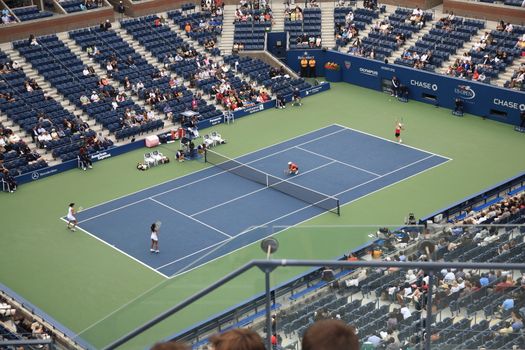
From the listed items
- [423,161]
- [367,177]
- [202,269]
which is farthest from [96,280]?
[202,269]

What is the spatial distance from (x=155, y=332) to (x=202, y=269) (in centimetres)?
117

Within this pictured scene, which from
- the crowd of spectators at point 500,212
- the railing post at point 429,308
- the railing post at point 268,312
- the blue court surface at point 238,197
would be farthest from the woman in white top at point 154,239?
the railing post at point 429,308

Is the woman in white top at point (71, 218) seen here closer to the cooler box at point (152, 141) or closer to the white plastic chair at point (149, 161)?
the white plastic chair at point (149, 161)

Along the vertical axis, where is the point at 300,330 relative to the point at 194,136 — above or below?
above

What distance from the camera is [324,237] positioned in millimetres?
11508

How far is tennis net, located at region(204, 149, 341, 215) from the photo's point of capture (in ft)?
133

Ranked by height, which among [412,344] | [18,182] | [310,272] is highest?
[310,272]

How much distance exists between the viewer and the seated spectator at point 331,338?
7.00 m

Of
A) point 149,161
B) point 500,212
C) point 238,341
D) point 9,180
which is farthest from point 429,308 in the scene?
point 149,161

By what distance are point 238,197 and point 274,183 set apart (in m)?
2.23

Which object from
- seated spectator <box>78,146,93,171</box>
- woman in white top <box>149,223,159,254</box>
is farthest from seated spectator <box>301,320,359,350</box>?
seated spectator <box>78,146,93,171</box>

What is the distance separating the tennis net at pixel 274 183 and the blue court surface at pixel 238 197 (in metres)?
0.33

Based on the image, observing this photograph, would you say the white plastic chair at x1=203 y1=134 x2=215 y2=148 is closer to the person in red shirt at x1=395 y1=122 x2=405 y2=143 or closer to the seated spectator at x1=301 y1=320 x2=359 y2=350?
the person in red shirt at x1=395 y1=122 x2=405 y2=143

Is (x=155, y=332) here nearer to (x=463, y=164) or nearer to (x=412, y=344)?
(x=412, y=344)
